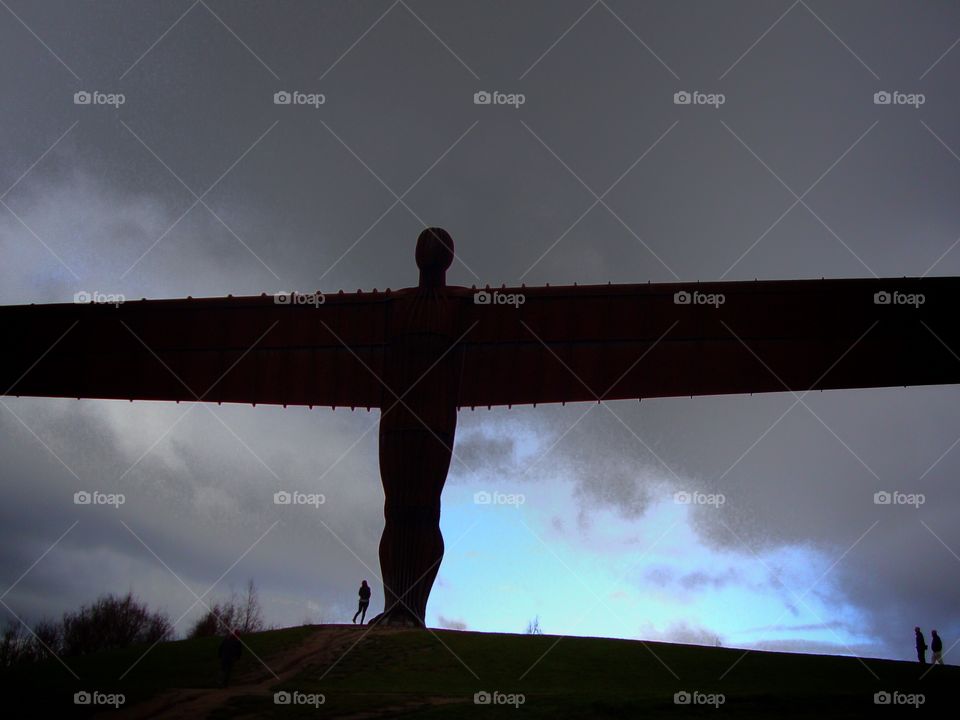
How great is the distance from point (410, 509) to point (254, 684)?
15.2ft

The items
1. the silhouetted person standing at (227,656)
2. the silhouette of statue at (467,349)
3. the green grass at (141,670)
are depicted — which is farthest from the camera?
the silhouette of statue at (467,349)

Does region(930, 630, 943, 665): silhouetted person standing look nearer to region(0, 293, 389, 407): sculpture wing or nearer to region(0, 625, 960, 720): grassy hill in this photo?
region(0, 625, 960, 720): grassy hill

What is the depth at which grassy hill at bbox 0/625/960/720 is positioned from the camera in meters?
11.2

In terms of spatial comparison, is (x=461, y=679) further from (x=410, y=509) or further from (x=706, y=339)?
(x=706, y=339)

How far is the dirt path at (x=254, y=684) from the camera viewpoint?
11.5 meters

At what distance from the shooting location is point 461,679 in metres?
13.5

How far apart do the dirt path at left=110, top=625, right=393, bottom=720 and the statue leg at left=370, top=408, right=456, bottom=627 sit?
82cm

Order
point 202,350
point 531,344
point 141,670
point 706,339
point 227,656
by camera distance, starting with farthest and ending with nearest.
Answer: point 202,350 → point 531,344 → point 706,339 → point 141,670 → point 227,656

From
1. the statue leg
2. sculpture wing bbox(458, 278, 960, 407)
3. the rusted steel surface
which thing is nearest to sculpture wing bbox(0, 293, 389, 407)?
the rusted steel surface

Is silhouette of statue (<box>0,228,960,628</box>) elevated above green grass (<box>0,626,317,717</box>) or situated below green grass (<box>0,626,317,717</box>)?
above

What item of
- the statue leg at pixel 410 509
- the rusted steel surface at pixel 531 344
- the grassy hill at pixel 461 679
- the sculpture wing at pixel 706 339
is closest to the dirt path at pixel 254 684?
the grassy hill at pixel 461 679

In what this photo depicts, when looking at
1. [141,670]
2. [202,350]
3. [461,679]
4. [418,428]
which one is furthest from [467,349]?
[141,670]

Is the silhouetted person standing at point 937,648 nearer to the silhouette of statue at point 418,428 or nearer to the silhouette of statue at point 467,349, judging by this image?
the silhouette of statue at point 467,349

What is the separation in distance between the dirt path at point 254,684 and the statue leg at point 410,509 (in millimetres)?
825
